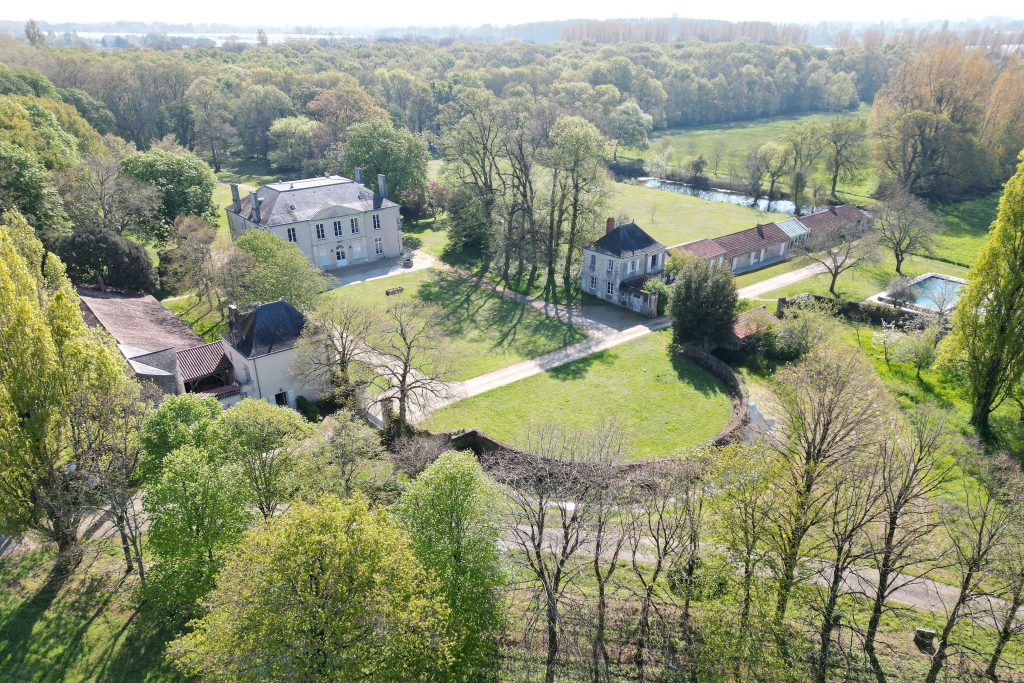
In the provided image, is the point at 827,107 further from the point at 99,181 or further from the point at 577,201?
the point at 99,181

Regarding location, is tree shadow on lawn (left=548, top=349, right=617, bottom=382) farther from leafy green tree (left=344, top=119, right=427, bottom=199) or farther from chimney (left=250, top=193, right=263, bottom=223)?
leafy green tree (left=344, top=119, right=427, bottom=199)

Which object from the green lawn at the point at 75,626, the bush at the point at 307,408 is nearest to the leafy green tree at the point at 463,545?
the green lawn at the point at 75,626

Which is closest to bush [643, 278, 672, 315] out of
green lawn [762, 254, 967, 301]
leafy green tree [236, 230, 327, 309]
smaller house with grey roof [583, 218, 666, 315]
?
smaller house with grey roof [583, 218, 666, 315]

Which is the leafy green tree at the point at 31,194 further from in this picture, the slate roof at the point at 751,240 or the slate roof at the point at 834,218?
the slate roof at the point at 834,218

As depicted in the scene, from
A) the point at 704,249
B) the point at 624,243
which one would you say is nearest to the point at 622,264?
the point at 624,243

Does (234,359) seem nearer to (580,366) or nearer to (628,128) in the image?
(580,366)
